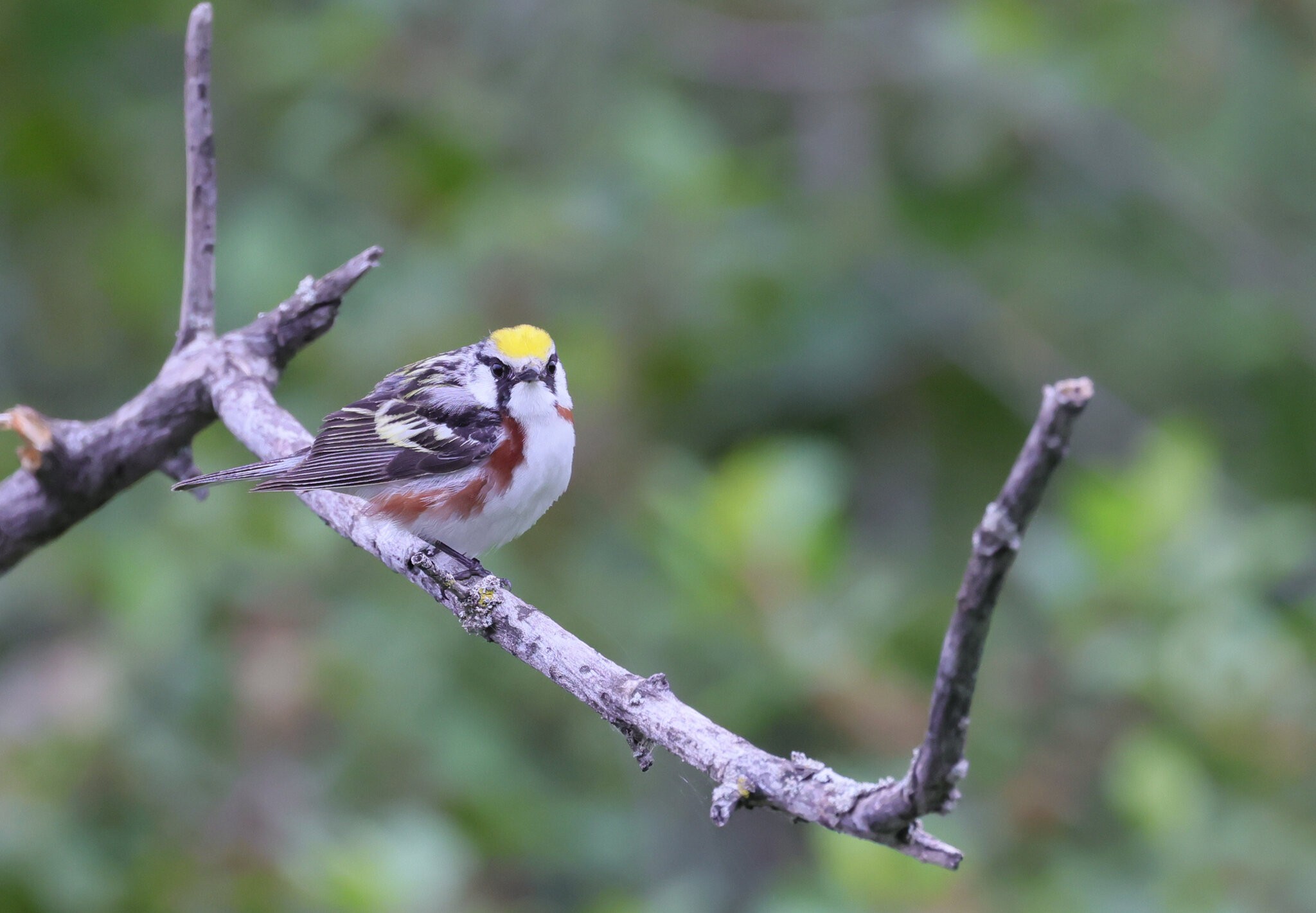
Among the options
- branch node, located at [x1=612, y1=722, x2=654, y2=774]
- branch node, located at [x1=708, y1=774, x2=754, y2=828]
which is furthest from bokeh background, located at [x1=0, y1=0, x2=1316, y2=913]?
branch node, located at [x1=708, y1=774, x2=754, y2=828]

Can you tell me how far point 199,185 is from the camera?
2.95m

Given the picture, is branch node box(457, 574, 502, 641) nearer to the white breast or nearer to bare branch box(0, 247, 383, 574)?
the white breast

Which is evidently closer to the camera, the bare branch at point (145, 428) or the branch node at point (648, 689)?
the branch node at point (648, 689)

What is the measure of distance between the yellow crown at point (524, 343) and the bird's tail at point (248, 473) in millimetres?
575

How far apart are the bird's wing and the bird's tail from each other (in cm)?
2

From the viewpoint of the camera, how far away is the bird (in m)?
2.81

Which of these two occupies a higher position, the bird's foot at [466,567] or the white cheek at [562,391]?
the white cheek at [562,391]

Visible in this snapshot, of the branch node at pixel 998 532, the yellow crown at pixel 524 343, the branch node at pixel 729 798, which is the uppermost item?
the yellow crown at pixel 524 343

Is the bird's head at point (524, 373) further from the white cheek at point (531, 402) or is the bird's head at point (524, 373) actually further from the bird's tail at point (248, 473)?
the bird's tail at point (248, 473)

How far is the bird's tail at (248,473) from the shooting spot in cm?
276

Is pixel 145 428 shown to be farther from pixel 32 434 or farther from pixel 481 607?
pixel 481 607

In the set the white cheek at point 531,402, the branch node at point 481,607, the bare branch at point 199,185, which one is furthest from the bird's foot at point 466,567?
the bare branch at point 199,185

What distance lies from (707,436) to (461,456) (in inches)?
123

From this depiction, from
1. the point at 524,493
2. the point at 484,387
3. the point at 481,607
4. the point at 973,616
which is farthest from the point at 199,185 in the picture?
the point at 973,616
